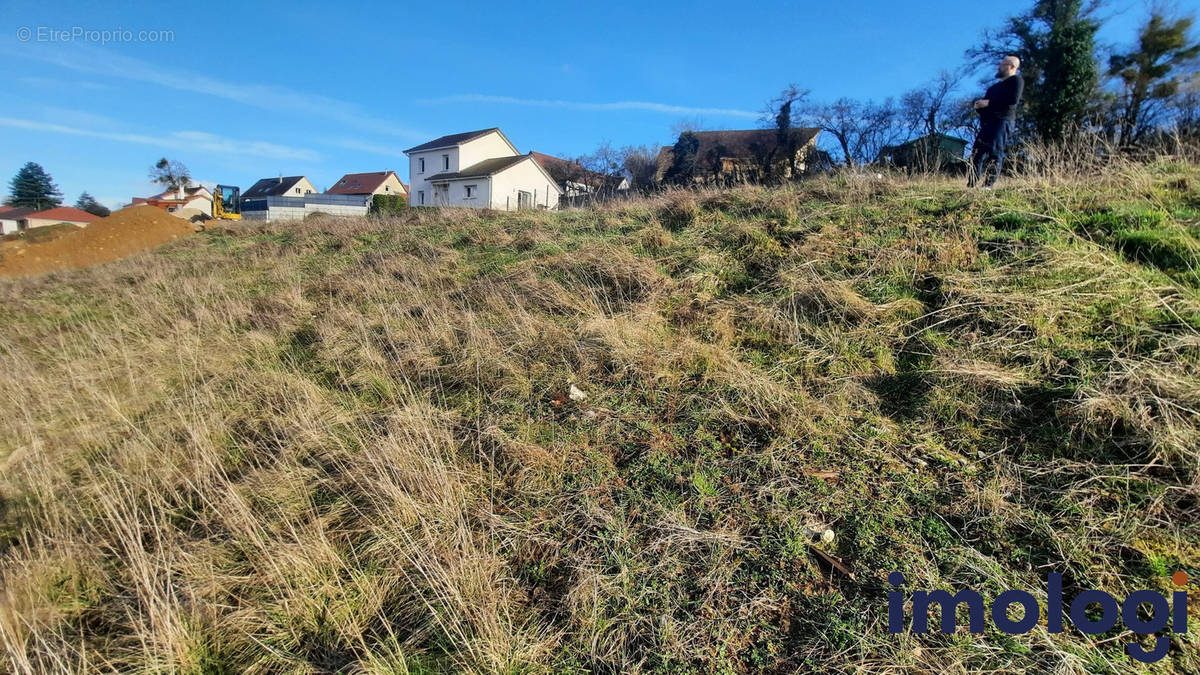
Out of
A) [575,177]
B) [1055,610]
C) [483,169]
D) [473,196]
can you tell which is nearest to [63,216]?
[473,196]

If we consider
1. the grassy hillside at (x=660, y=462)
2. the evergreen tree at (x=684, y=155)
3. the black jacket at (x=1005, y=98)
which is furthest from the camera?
the evergreen tree at (x=684, y=155)

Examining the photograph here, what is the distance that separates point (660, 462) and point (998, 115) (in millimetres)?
6879

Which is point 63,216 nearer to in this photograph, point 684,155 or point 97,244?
point 97,244

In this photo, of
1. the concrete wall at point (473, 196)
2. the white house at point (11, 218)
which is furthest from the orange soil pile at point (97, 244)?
the white house at point (11, 218)

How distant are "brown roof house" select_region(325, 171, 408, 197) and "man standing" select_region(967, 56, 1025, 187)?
52.4 meters

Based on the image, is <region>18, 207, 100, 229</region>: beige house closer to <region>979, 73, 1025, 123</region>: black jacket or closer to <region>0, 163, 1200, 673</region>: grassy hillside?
<region>0, 163, 1200, 673</region>: grassy hillside

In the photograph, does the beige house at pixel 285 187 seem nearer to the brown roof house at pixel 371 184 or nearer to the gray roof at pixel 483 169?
the brown roof house at pixel 371 184

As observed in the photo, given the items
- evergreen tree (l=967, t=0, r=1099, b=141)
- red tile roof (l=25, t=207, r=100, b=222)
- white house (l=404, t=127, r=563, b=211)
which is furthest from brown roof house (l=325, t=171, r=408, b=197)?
evergreen tree (l=967, t=0, r=1099, b=141)

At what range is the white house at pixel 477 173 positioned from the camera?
113 ft

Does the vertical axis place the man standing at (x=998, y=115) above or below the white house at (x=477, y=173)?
below

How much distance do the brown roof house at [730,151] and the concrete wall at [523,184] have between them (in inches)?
353

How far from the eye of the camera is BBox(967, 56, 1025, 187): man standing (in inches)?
235

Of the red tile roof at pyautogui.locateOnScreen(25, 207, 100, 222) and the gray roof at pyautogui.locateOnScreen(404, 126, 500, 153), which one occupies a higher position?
the gray roof at pyautogui.locateOnScreen(404, 126, 500, 153)

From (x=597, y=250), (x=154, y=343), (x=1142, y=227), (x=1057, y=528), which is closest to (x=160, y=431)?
(x=154, y=343)
